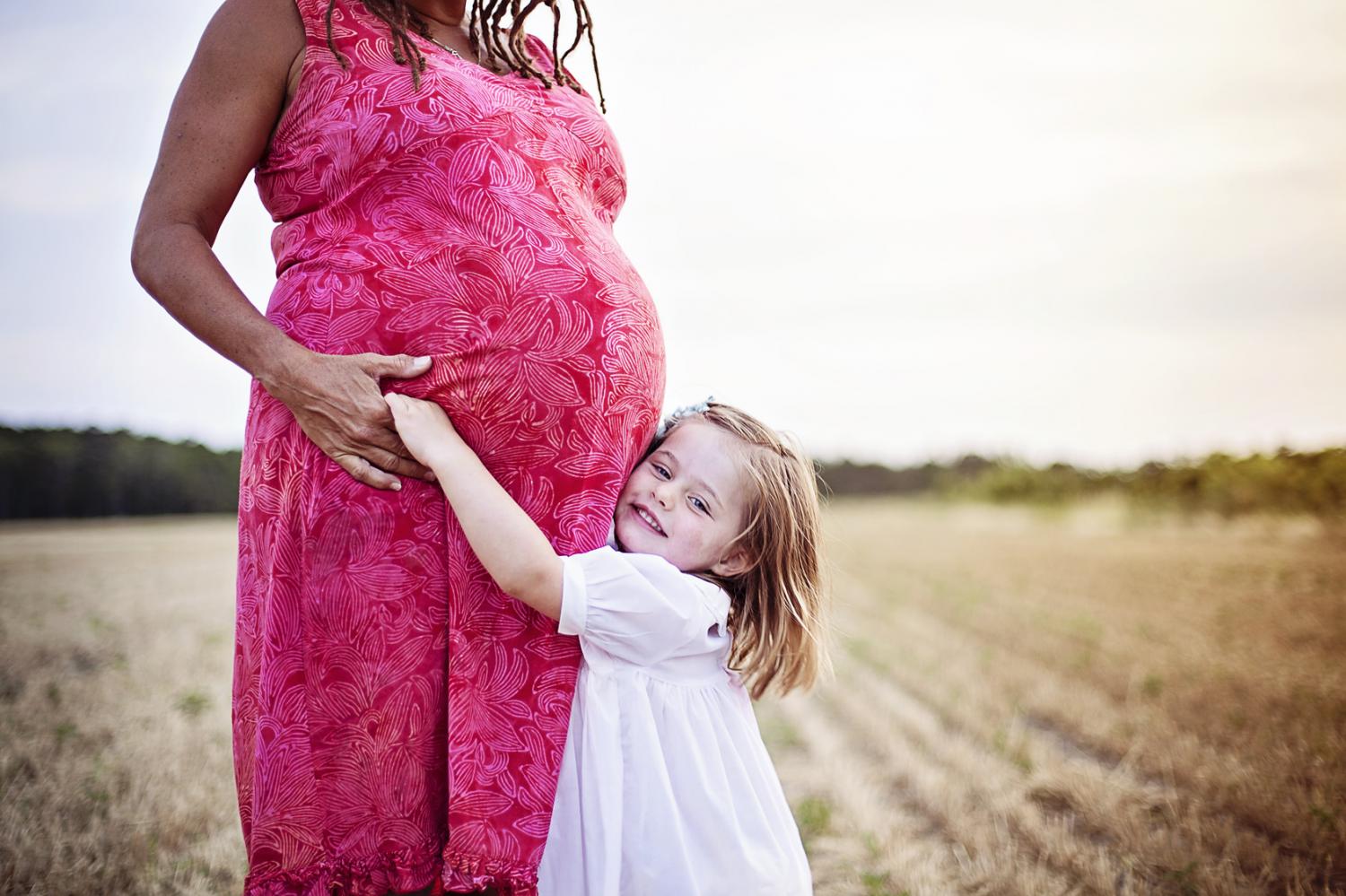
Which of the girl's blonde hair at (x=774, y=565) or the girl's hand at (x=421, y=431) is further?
the girl's blonde hair at (x=774, y=565)

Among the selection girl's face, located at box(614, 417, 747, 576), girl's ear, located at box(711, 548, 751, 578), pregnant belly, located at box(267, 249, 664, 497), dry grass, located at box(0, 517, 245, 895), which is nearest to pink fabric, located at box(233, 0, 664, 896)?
pregnant belly, located at box(267, 249, 664, 497)

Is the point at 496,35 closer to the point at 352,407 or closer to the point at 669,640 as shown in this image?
the point at 352,407

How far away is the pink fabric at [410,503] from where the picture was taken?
1688mm

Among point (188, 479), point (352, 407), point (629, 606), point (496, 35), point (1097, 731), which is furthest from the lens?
point (188, 479)

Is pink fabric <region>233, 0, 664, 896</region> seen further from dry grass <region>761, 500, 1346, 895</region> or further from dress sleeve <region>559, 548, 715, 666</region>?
dry grass <region>761, 500, 1346, 895</region>

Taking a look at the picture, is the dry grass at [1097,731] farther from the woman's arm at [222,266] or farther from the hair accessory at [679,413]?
the woman's arm at [222,266]

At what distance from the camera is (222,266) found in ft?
5.74

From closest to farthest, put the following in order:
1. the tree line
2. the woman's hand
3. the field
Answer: the woman's hand
the field
the tree line

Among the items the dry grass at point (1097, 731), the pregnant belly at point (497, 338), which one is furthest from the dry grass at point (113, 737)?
the dry grass at point (1097, 731)

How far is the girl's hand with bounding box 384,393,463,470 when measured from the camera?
1694mm

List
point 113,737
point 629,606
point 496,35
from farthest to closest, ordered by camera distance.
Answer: point 113,737, point 496,35, point 629,606

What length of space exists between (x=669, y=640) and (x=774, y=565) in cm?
47

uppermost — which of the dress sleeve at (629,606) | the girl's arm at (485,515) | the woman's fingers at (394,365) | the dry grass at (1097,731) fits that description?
the woman's fingers at (394,365)

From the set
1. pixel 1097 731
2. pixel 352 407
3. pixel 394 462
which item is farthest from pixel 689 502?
pixel 1097 731
